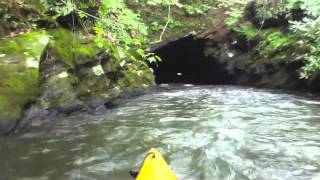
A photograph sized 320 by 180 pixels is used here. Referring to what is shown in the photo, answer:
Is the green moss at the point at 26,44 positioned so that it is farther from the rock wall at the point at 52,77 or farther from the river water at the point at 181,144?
the river water at the point at 181,144

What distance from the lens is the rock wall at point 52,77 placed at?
704cm

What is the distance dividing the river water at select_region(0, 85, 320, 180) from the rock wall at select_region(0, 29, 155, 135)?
0.35 m

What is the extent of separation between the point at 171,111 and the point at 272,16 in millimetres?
7608

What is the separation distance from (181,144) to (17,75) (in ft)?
10.6

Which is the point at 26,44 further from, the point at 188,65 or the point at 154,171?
the point at 188,65

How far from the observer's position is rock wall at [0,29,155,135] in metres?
7.04

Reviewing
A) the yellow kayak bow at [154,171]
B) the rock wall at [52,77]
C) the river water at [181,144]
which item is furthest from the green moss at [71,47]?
the yellow kayak bow at [154,171]

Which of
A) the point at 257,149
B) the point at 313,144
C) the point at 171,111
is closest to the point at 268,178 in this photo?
the point at 257,149

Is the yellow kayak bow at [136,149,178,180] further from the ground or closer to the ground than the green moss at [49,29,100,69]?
closer to the ground

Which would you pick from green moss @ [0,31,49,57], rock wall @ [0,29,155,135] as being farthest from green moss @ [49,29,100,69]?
green moss @ [0,31,49,57]

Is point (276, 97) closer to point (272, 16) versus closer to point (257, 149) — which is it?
point (272, 16)

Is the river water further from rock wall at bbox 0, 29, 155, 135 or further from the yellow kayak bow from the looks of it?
the yellow kayak bow

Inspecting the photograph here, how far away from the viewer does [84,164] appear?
567cm

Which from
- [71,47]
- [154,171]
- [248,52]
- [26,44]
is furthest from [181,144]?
[248,52]
